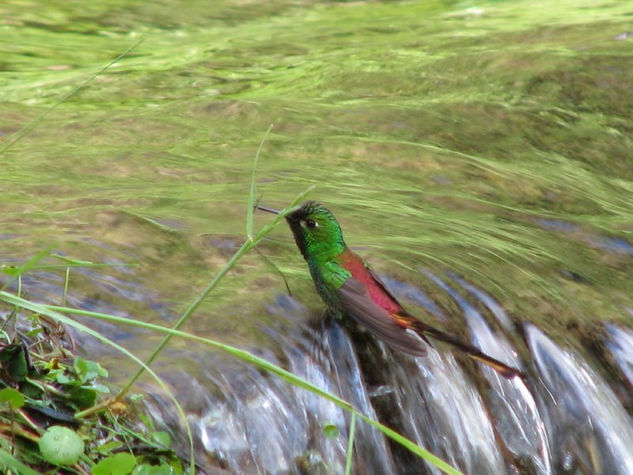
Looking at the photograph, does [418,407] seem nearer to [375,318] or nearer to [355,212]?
[375,318]

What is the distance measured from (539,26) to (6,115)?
5039mm

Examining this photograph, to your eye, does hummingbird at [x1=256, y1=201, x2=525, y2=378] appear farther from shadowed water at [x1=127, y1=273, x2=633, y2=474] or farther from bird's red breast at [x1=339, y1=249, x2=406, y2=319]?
shadowed water at [x1=127, y1=273, x2=633, y2=474]

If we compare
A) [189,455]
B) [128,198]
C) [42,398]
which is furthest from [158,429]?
[128,198]

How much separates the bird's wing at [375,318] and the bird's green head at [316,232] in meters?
0.14

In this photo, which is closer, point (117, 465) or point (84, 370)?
point (117, 465)

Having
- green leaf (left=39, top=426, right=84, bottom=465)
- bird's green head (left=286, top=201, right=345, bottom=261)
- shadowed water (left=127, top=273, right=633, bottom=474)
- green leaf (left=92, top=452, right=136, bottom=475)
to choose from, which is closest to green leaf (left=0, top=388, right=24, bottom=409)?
green leaf (left=39, top=426, right=84, bottom=465)

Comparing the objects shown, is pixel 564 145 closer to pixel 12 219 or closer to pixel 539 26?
pixel 539 26

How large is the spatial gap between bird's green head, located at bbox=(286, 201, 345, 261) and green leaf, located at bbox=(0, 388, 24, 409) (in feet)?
4.23

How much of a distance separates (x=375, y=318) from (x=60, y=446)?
116cm

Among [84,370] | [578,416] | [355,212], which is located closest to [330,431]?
[84,370]

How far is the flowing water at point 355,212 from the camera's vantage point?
3.52 m

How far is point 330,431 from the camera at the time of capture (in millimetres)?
3336

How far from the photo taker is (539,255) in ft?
16.8

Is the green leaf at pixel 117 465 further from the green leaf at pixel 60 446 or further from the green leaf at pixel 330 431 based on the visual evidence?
the green leaf at pixel 330 431
